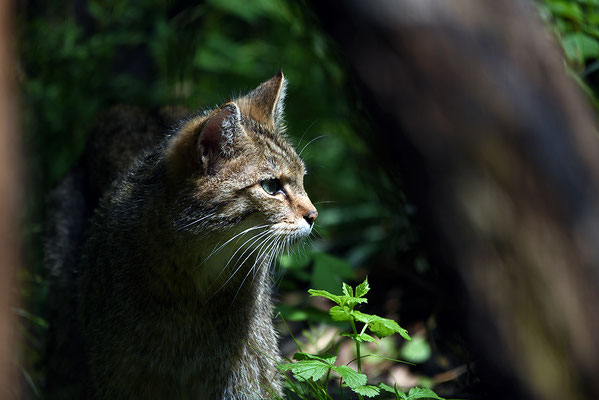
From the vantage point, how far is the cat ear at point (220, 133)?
2.95 metres

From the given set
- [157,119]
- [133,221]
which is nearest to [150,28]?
[157,119]

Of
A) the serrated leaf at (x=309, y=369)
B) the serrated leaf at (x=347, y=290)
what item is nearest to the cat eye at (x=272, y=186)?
the serrated leaf at (x=347, y=290)

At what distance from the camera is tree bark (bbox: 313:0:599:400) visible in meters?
2.07

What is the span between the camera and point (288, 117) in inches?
262

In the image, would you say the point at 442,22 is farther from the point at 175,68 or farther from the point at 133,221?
the point at 175,68

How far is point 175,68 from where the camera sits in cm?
559

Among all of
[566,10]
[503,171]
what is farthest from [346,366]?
[566,10]

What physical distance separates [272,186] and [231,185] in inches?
9.3

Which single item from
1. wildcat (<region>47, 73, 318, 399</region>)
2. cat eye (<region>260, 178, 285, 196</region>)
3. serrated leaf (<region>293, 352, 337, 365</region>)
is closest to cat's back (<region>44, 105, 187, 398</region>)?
wildcat (<region>47, 73, 318, 399</region>)

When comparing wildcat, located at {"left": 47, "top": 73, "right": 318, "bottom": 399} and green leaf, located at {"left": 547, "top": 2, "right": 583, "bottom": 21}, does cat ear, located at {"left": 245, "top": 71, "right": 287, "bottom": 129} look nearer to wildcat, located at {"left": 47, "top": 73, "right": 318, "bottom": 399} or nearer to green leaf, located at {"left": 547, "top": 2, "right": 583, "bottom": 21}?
wildcat, located at {"left": 47, "top": 73, "right": 318, "bottom": 399}

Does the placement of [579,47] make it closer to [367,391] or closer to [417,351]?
[417,351]

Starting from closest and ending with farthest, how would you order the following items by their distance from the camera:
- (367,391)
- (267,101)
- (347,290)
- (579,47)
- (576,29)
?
(367,391), (347,290), (267,101), (579,47), (576,29)

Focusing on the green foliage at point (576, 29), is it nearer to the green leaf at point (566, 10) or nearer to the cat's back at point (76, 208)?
the green leaf at point (566, 10)

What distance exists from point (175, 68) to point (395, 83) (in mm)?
3797
